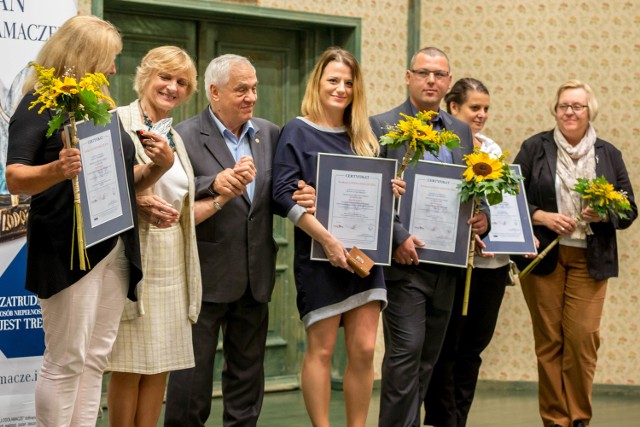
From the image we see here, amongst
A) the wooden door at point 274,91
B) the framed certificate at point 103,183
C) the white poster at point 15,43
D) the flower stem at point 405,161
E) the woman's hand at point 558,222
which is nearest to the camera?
the framed certificate at point 103,183

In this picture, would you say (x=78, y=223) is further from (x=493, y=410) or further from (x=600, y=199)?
(x=493, y=410)

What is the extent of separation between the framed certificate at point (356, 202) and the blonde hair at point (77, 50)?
1.05 meters

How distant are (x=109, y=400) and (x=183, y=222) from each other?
28.8 inches

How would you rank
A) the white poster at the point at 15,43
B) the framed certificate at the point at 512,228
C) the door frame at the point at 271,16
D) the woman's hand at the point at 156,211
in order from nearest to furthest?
the woman's hand at the point at 156,211 < the white poster at the point at 15,43 < the framed certificate at the point at 512,228 < the door frame at the point at 271,16

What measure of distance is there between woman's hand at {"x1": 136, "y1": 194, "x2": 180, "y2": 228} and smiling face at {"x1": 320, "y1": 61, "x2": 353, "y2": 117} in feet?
2.85

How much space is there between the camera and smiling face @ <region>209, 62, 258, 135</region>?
4.17 meters

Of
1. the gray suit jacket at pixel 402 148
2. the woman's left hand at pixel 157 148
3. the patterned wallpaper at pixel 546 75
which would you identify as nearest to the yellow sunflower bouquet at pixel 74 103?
the woman's left hand at pixel 157 148

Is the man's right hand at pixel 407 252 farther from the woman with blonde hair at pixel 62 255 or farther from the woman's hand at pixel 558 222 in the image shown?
the woman with blonde hair at pixel 62 255

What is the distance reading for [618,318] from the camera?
264 inches

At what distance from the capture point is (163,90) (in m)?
3.97

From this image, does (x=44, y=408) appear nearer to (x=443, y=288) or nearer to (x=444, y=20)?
(x=443, y=288)

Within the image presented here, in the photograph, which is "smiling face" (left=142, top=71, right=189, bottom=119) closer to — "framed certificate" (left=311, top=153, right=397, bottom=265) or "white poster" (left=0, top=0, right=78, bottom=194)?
"framed certificate" (left=311, top=153, right=397, bottom=265)

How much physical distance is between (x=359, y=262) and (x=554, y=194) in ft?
5.29

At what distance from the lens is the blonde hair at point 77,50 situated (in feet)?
11.5
